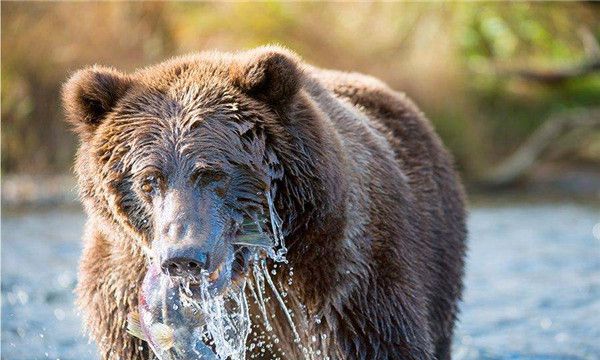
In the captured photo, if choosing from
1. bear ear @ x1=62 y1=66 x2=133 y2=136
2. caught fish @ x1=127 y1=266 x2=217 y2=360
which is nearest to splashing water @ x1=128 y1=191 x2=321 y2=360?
caught fish @ x1=127 y1=266 x2=217 y2=360

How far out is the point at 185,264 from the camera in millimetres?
4109

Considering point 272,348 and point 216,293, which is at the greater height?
point 216,293

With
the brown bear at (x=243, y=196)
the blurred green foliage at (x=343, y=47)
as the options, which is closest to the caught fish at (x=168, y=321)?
the brown bear at (x=243, y=196)

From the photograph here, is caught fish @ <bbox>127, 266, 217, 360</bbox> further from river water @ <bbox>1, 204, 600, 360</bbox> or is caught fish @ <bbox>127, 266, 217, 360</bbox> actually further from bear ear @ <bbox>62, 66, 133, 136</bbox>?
river water @ <bbox>1, 204, 600, 360</bbox>

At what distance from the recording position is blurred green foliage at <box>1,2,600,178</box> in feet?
54.7

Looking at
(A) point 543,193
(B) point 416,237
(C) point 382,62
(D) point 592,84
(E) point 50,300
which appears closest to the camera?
(B) point 416,237

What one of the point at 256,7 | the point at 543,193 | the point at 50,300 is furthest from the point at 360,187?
the point at 256,7

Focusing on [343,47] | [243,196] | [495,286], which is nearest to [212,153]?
[243,196]

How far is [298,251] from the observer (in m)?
4.69

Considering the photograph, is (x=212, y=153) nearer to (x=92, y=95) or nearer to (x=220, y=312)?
(x=92, y=95)

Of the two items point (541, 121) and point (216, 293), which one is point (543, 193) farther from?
point (216, 293)

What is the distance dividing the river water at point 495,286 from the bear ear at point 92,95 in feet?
10.2

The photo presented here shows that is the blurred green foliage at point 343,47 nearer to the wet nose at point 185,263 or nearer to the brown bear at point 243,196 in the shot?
the brown bear at point 243,196

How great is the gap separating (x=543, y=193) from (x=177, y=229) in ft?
43.7
